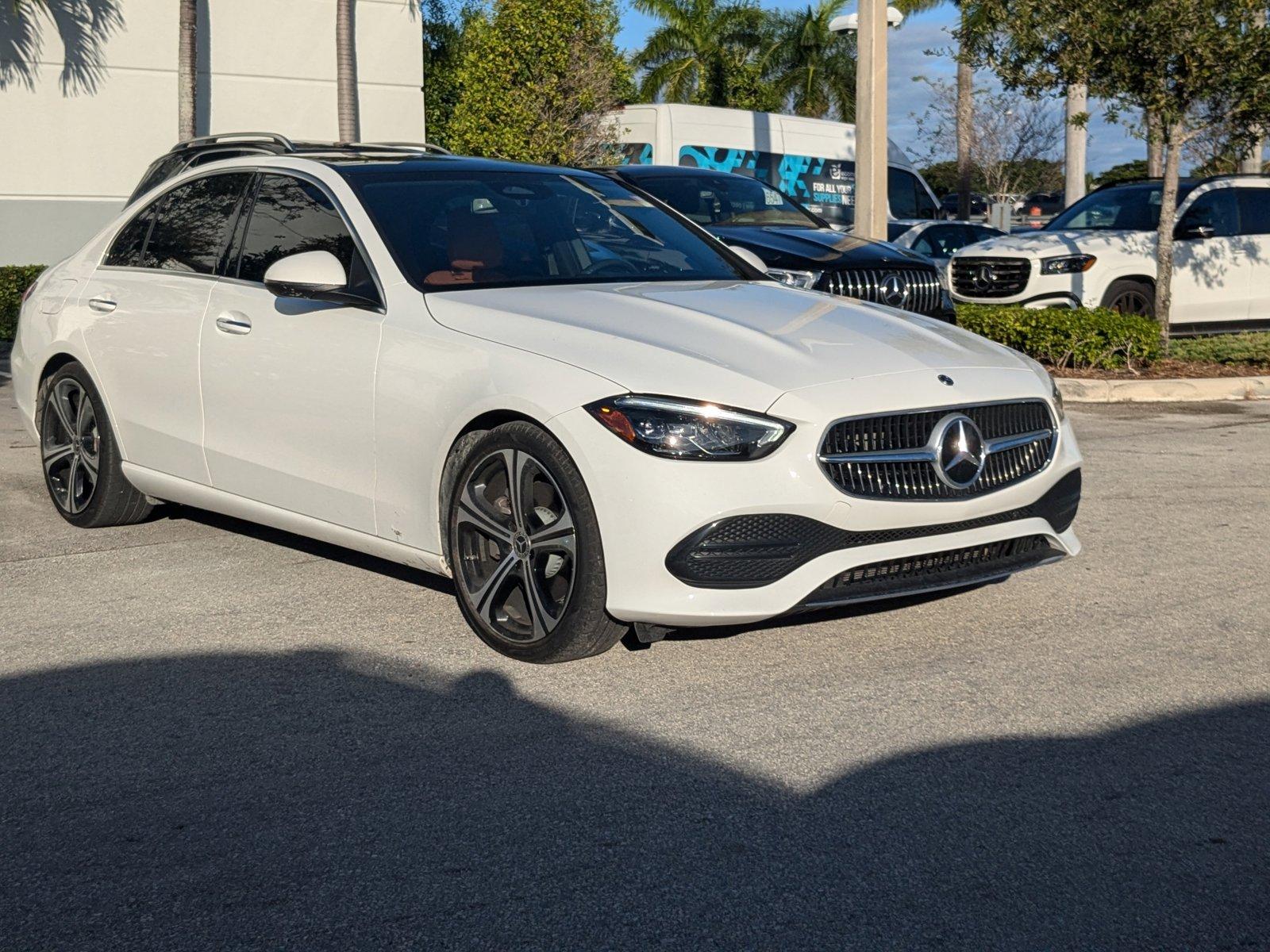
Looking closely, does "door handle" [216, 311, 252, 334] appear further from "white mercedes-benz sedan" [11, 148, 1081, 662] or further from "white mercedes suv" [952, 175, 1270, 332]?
"white mercedes suv" [952, 175, 1270, 332]

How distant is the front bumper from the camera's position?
4.54 metres

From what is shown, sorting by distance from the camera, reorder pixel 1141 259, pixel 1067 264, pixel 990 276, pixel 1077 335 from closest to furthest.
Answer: pixel 1077 335
pixel 1067 264
pixel 1141 259
pixel 990 276

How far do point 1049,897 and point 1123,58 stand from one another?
11709 millimetres

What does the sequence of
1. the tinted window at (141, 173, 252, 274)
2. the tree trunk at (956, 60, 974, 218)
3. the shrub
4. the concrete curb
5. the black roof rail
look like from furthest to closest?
1. the tree trunk at (956, 60, 974, 218)
2. the shrub
3. the concrete curb
4. the black roof rail
5. the tinted window at (141, 173, 252, 274)

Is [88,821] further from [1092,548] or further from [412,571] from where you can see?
[1092,548]

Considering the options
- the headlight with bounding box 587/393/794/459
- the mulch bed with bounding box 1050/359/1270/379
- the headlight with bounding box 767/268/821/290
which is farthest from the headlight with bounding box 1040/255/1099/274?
the headlight with bounding box 587/393/794/459

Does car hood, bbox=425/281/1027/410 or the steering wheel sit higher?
the steering wheel

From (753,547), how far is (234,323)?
2.48 m

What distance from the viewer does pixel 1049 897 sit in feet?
10.8

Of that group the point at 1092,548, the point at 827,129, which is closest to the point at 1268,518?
the point at 1092,548

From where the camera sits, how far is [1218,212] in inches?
621

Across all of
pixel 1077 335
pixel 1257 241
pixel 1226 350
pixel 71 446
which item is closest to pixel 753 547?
pixel 71 446

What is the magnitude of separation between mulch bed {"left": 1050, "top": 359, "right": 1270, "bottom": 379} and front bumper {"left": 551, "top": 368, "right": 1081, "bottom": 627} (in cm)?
867

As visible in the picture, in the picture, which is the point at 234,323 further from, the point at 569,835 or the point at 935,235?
the point at 935,235
